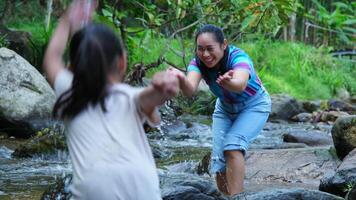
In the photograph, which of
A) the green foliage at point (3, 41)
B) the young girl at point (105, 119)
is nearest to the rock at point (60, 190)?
the young girl at point (105, 119)

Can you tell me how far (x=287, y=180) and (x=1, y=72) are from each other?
5.19m

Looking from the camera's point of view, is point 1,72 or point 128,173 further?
point 1,72

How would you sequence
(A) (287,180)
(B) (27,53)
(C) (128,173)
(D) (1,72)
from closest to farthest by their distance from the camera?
1. (C) (128,173)
2. (A) (287,180)
3. (D) (1,72)
4. (B) (27,53)

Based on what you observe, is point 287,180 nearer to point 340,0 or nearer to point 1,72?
point 1,72

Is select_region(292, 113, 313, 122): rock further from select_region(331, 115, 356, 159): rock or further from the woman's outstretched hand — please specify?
the woman's outstretched hand

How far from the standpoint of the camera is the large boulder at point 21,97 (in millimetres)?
9336

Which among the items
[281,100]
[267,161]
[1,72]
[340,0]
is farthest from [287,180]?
[340,0]

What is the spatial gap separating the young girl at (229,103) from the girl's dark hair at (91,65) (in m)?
1.84

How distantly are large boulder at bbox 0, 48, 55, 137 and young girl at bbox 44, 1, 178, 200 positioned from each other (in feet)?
23.5

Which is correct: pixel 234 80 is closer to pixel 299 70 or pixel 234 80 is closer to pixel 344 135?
pixel 344 135

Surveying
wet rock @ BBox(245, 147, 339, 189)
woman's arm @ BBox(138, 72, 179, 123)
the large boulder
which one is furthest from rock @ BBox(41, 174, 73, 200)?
the large boulder

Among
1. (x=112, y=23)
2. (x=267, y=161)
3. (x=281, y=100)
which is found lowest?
(x=281, y=100)

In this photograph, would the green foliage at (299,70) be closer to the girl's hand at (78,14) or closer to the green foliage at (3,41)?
the green foliage at (3,41)

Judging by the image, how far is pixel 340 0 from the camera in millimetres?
27328
